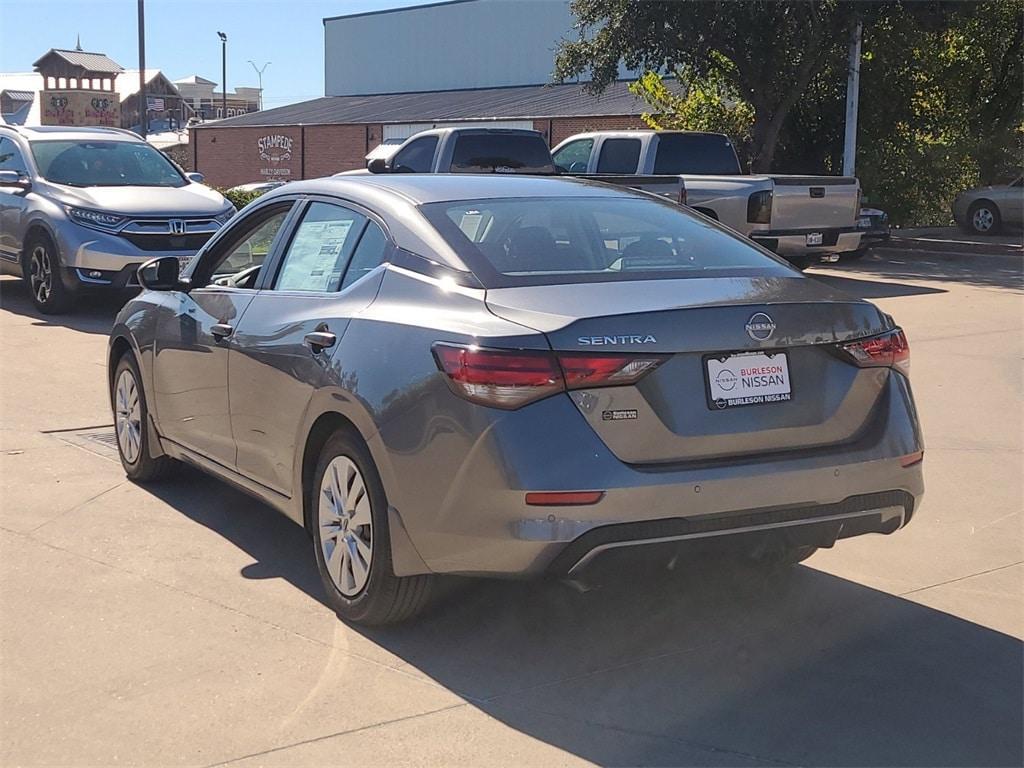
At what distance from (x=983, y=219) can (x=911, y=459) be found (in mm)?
21957

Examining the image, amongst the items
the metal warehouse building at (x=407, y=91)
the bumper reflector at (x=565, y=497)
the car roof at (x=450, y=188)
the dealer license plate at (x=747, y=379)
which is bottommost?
the bumper reflector at (x=565, y=497)

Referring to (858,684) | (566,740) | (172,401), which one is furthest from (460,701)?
(172,401)

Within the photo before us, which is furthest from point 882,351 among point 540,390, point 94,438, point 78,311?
point 78,311

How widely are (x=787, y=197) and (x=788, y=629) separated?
11.8 metres

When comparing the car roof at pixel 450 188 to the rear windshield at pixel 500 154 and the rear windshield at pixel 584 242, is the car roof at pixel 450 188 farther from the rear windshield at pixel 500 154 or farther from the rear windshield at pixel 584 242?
the rear windshield at pixel 500 154

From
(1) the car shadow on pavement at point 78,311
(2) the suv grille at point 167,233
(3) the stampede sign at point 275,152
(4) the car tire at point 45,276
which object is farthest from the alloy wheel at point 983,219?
(3) the stampede sign at point 275,152

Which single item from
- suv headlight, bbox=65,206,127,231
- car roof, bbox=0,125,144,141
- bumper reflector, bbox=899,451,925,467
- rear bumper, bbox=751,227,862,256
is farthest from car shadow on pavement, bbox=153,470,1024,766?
rear bumper, bbox=751,227,862,256

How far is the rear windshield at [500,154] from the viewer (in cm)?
1675

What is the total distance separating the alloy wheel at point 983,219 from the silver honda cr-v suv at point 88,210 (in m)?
16.3

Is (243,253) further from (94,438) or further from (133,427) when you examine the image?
(94,438)

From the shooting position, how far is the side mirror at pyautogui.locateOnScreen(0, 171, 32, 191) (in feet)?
42.8

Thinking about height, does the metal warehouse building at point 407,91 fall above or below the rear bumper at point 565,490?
above

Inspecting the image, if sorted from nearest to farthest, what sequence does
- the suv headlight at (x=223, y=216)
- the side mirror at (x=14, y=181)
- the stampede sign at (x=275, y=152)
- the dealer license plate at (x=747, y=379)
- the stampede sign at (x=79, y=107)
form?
the dealer license plate at (x=747, y=379)
the suv headlight at (x=223, y=216)
the side mirror at (x=14, y=181)
the stampede sign at (x=275, y=152)
the stampede sign at (x=79, y=107)

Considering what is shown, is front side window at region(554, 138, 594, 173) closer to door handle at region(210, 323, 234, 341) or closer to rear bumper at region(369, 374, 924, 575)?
door handle at region(210, 323, 234, 341)
